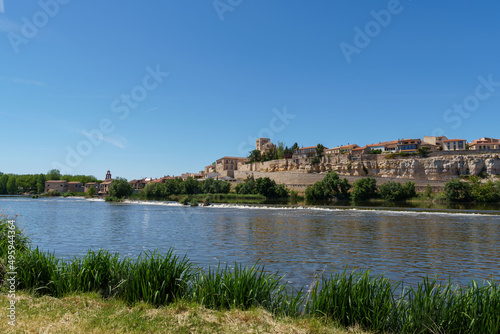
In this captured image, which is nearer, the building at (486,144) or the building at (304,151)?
the building at (486,144)

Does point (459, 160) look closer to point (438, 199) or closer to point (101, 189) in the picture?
point (438, 199)

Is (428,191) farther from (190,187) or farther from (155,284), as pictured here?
(155,284)

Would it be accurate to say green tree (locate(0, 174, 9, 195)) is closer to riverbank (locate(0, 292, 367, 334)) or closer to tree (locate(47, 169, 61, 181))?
tree (locate(47, 169, 61, 181))

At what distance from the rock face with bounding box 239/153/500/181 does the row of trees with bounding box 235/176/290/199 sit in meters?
16.9

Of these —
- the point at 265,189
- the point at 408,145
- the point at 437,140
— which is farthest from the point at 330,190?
the point at 437,140

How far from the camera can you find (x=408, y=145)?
84375mm

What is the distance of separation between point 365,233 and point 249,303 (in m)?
15.3

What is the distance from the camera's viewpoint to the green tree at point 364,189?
63.7m

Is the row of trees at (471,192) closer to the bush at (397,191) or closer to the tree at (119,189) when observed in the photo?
the bush at (397,191)

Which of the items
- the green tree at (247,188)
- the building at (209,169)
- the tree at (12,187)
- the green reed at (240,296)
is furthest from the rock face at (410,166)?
the tree at (12,187)

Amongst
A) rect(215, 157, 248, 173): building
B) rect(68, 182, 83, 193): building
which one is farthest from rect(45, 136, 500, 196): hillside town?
rect(68, 182, 83, 193): building

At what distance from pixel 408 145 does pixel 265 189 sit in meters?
37.3

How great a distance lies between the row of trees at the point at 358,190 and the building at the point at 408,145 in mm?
22340

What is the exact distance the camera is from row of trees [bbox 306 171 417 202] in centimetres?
6122
